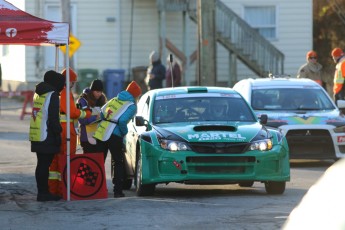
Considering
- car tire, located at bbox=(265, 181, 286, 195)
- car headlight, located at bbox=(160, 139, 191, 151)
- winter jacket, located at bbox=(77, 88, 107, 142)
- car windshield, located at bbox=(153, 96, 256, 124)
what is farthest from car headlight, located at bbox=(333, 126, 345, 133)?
car headlight, located at bbox=(160, 139, 191, 151)

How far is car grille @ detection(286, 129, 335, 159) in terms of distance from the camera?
57.0 feet

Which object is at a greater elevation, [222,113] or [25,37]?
[25,37]

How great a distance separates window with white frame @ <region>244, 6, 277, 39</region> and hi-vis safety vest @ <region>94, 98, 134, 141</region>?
25554 millimetres

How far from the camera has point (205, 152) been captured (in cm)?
1284

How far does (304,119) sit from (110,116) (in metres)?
5.02

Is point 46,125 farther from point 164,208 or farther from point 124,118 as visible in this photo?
point 164,208

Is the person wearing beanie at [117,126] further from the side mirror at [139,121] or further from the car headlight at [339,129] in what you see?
the car headlight at [339,129]

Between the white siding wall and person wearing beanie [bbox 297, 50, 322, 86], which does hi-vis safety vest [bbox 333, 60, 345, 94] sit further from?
the white siding wall

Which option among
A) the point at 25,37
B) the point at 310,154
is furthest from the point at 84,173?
the point at 310,154

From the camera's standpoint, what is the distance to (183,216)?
11.2m

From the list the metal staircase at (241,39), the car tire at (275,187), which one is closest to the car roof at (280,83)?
the car tire at (275,187)

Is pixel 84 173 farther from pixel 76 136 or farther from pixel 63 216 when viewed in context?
pixel 63 216

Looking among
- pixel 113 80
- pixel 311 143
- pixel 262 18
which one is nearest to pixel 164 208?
pixel 311 143

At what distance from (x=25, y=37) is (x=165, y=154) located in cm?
224
